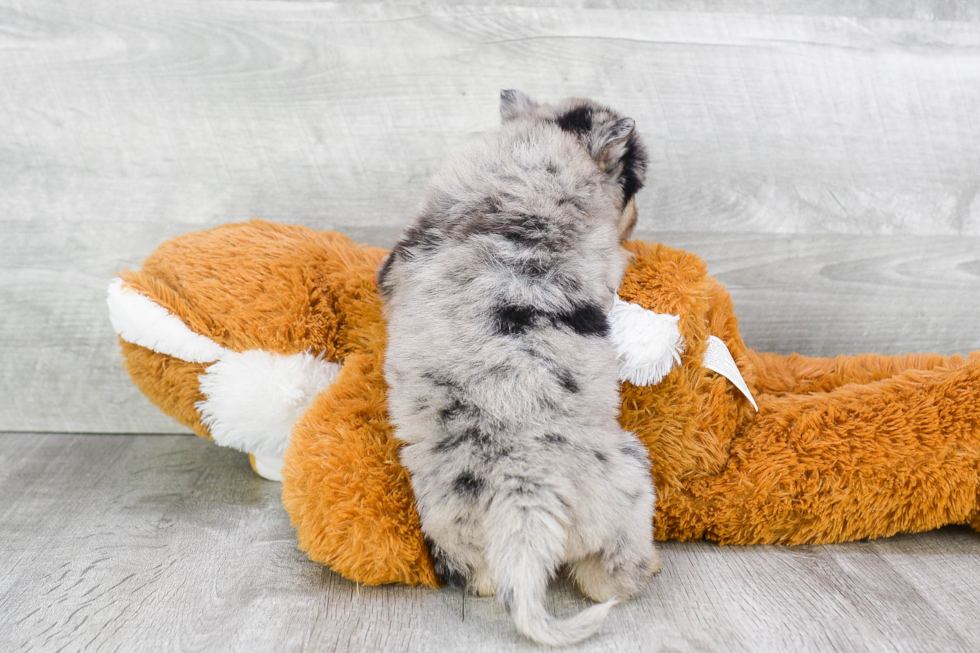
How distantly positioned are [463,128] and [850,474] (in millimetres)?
1098

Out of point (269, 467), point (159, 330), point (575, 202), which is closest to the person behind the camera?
point (575, 202)

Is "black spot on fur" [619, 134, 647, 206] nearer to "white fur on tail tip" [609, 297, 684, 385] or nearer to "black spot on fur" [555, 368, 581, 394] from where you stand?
Result: "white fur on tail tip" [609, 297, 684, 385]

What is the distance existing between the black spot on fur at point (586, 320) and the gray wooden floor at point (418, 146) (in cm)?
66

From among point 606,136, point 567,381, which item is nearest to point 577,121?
point 606,136

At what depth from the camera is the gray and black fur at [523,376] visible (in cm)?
97

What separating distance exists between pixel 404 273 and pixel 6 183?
3.77ft

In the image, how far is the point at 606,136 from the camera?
3.85 ft

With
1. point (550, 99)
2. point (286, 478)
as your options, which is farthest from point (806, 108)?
point (286, 478)

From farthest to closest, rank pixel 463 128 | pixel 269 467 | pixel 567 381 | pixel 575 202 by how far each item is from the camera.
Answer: pixel 463 128 < pixel 269 467 < pixel 575 202 < pixel 567 381

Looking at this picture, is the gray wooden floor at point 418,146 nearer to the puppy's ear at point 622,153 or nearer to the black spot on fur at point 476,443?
the puppy's ear at point 622,153

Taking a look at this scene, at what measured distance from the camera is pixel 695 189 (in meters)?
1.69

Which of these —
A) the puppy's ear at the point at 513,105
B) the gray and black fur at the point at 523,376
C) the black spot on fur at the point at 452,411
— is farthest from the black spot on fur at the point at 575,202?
the black spot on fur at the point at 452,411

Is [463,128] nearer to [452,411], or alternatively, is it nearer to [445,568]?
[452,411]

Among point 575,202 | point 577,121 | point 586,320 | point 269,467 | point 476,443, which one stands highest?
point 577,121
